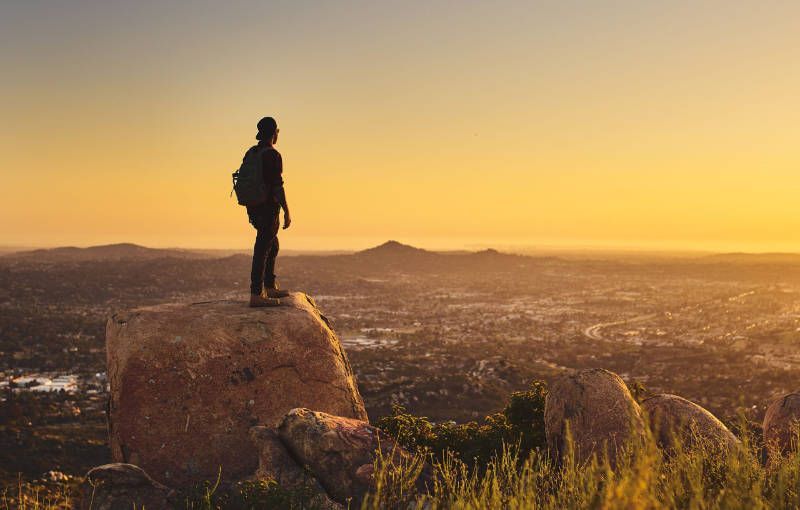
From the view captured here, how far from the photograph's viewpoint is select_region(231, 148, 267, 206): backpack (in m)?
10.7

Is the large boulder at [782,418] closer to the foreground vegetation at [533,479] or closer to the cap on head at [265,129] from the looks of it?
the foreground vegetation at [533,479]

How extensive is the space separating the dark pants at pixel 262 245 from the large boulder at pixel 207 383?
72 centimetres

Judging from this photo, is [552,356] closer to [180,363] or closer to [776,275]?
[180,363]

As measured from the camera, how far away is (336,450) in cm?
852

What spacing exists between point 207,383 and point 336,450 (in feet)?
10.8

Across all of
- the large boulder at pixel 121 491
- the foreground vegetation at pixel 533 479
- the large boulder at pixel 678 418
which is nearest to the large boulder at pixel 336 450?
the foreground vegetation at pixel 533 479

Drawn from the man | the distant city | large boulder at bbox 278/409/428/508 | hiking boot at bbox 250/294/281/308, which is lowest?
the distant city

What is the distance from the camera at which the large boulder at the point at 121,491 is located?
7879 millimetres

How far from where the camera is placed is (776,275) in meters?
187

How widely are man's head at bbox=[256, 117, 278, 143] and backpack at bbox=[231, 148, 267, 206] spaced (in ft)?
1.01

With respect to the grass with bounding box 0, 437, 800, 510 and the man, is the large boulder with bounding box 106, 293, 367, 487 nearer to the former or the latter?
the man

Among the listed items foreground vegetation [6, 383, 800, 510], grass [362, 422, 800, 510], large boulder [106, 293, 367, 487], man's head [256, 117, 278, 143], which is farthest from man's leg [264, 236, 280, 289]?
grass [362, 422, 800, 510]

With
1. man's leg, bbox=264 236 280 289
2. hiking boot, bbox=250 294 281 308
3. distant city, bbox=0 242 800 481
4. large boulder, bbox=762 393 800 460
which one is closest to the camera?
man's leg, bbox=264 236 280 289

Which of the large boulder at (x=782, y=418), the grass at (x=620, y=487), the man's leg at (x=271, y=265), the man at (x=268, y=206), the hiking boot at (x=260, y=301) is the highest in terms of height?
the man at (x=268, y=206)
